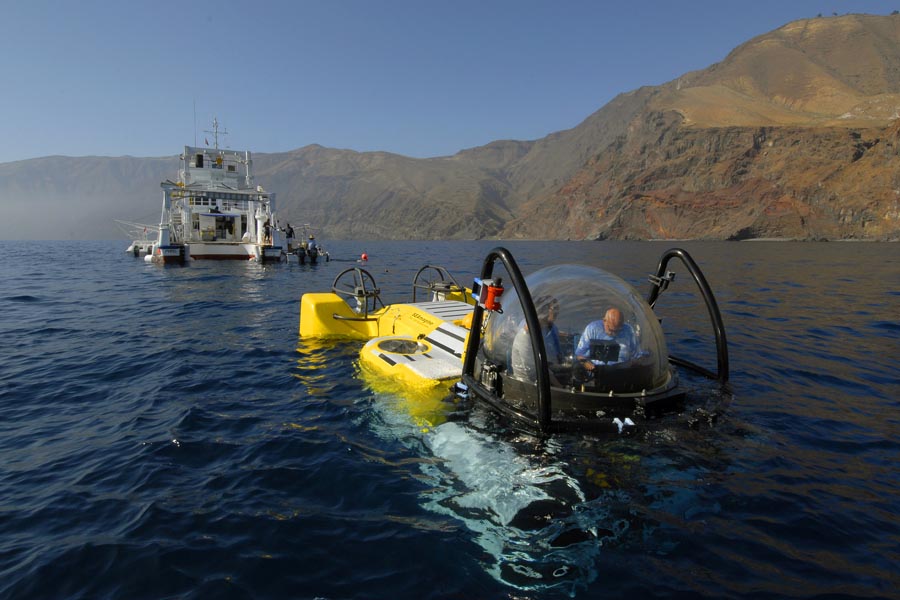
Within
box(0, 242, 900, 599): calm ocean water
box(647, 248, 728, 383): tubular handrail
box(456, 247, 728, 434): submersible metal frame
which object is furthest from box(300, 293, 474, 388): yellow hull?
box(647, 248, 728, 383): tubular handrail

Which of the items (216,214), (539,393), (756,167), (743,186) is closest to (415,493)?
(539,393)

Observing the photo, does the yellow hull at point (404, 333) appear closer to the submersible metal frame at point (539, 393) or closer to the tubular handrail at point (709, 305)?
the submersible metal frame at point (539, 393)

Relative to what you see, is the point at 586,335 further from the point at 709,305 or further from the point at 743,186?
the point at 743,186

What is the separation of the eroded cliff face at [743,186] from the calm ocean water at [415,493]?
102481mm

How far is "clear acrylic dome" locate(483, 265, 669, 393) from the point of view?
228 inches

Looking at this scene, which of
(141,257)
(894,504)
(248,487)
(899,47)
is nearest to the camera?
(894,504)

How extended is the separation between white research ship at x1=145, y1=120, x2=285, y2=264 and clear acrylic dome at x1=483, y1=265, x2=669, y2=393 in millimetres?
36737

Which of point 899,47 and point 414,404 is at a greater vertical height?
point 899,47

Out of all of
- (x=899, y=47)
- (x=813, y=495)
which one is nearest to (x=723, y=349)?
(x=813, y=495)

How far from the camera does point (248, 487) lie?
17.1 ft

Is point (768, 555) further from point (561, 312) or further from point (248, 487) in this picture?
point (248, 487)

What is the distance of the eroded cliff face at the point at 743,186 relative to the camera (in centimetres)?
8750

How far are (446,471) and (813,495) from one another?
3668mm

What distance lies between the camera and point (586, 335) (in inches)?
232
